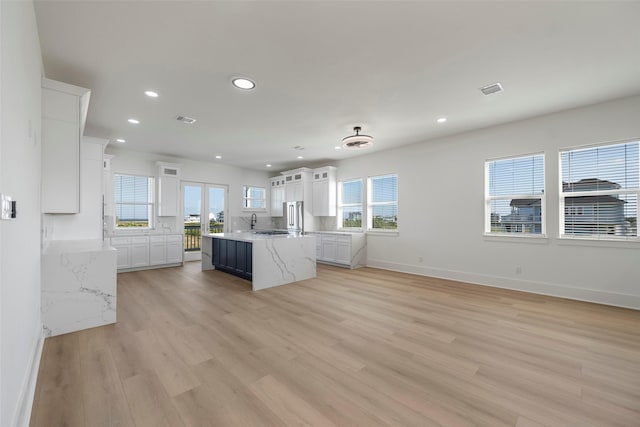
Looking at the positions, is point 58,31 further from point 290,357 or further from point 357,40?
point 290,357

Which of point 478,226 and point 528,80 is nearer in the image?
point 528,80

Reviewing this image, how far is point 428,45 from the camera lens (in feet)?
8.20

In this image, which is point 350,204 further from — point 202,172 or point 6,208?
point 6,208

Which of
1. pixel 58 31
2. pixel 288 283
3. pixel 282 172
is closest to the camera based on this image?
pixel 58 31

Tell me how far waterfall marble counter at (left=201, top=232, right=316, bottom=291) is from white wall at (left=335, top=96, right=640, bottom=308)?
2.05 m

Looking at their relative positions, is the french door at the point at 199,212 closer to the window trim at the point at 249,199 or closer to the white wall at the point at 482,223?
the window trim at the point at 249,199

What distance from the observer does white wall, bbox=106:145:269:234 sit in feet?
20.5

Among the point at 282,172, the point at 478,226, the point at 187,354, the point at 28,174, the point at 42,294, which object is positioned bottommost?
the point at 187,354

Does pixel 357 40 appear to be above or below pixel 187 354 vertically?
above

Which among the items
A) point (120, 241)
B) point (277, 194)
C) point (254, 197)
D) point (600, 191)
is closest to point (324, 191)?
point (277, 194)

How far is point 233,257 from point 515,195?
5.27m

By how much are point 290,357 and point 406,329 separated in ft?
4.39

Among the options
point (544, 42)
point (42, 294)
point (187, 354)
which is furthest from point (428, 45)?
point (42, 294)

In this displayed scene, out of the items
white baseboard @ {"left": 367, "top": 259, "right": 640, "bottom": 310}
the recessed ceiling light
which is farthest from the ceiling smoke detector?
white baseboard @ {"left": 367, "top": 259, "right": 640, "bottom": 310}
